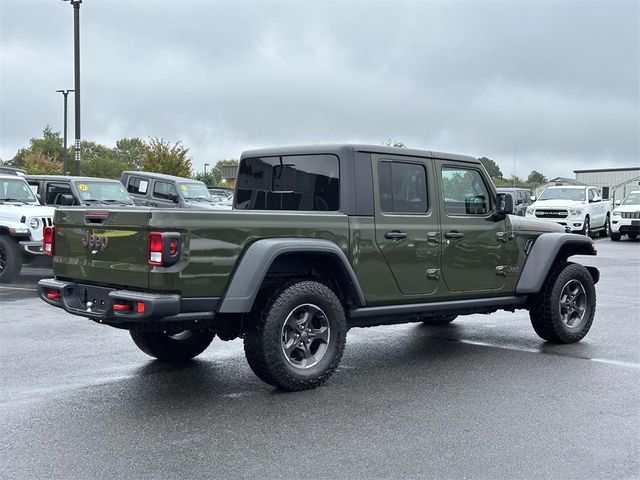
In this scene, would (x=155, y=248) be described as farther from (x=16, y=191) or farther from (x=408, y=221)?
(x=16, y=191)

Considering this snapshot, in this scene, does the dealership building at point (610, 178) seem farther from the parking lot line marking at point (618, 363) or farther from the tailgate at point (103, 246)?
the tailgate at point (103, 246)

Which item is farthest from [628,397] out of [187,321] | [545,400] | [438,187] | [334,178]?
[187,321]

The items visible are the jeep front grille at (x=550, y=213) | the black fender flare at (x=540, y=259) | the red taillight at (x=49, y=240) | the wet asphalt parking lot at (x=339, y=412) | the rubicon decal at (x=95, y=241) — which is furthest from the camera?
the jeep front grille at (x=550, y=213)

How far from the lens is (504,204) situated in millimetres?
7270

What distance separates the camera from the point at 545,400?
5.61m

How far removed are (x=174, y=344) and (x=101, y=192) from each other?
995 cm

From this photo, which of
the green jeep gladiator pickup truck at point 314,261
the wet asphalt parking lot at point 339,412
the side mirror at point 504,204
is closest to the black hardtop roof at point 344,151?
the green jeep gladiator pickup truck at point 314,261

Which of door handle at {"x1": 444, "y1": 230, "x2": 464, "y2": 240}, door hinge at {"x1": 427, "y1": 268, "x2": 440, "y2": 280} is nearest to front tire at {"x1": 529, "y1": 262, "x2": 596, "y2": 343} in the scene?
door handle at {"x1": 444, "y1": 230, "x2": 464, "y2": 240}

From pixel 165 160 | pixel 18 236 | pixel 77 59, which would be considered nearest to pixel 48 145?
pixel 165 160

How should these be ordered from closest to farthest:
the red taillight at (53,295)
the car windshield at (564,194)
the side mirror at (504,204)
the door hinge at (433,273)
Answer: the red taillight at (53,295)
the door hinge at (433,273)
the side mirror at (504,204)
the car windshield at (564,194)

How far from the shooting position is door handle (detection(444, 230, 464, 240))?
680 centimetres

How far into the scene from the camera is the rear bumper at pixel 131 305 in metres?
5.08

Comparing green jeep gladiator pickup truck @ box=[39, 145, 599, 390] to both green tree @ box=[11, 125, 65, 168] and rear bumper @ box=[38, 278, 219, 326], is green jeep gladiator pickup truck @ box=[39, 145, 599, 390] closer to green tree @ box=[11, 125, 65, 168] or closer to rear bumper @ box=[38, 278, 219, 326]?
rear bumper @ box=[38, 278, 219, 326]

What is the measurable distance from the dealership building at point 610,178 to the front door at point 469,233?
6656cm
